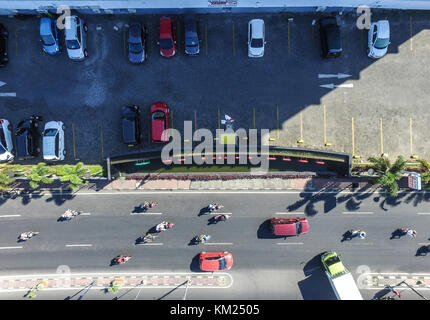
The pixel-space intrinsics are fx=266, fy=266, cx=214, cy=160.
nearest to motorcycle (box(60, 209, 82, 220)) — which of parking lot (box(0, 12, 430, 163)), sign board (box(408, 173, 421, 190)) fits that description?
parking lot (box(0, 12, 430, 163))

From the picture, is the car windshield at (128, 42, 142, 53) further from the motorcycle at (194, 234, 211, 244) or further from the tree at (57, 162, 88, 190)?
the motorcycle at (194, 234, 211, 244)

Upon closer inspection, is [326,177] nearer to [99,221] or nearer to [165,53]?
[165,53]

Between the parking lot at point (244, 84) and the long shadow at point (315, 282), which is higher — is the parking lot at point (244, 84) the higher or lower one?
the higher one

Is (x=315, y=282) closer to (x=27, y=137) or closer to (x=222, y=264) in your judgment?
(x=222, y=264)

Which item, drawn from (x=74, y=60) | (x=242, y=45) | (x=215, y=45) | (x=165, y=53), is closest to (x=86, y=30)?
(x=74, y=60)

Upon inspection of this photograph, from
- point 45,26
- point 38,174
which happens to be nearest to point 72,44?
point 45,26

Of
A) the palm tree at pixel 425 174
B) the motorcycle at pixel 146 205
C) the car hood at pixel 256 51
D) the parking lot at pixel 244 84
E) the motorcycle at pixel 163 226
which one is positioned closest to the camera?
the palm tree at pixel 425 174

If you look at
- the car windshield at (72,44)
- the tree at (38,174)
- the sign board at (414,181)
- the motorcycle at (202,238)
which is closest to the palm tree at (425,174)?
the sign board at (414,181)

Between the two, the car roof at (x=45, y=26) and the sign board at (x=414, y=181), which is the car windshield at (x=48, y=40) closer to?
the car roof at (x=45, y=26)
